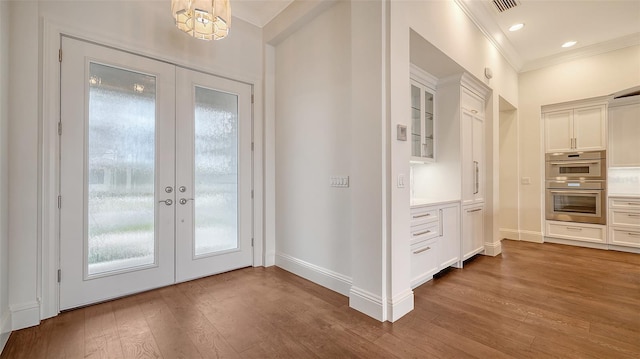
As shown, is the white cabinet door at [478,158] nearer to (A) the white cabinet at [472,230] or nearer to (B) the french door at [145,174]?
(A) the white cabinet at [472,230]

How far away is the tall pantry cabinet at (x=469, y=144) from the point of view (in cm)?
358

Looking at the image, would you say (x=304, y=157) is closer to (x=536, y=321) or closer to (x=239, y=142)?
(x=239, y=142)

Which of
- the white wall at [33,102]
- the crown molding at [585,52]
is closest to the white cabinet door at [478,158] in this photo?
the crown molding at [585,52]

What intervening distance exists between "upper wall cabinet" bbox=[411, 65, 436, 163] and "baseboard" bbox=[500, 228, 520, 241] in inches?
119

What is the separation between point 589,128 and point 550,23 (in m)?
2.04

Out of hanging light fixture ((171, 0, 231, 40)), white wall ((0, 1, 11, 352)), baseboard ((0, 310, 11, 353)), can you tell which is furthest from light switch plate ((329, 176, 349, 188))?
baseboard ((0, 310, 11, 353))

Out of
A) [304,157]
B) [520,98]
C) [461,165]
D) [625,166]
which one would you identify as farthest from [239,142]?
[625,166]

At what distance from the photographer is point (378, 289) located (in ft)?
7.33

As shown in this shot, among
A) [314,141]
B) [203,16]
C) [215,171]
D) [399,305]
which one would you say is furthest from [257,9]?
[399,305]

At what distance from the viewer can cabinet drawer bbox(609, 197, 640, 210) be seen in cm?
419

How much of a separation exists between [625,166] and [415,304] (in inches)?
186

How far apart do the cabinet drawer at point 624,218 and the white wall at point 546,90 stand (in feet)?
3.02

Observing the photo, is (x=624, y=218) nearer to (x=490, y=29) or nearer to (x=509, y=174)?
(x=509, y=174)

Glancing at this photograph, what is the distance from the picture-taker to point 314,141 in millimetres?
3117
